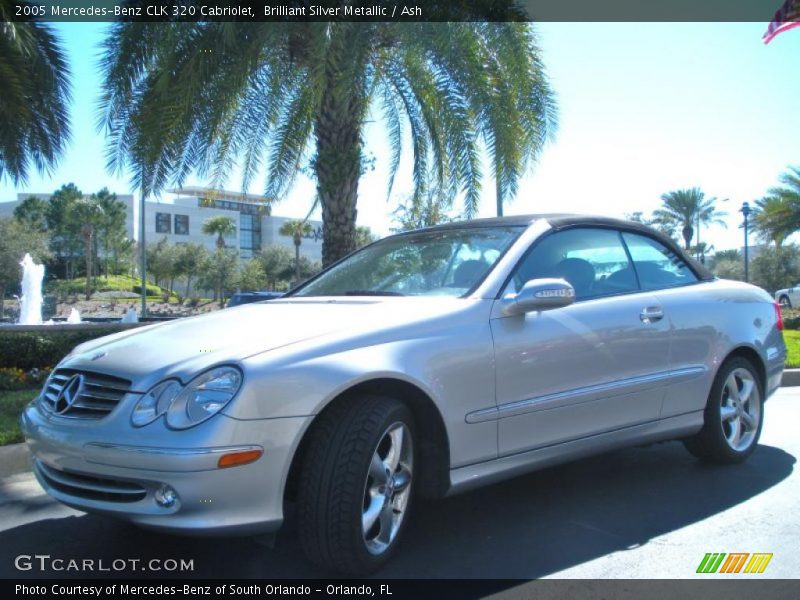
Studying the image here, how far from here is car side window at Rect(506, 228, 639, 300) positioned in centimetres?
→ 421

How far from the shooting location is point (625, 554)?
361 centimetres

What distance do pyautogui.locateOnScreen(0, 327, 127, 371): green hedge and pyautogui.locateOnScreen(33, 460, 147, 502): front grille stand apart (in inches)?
295

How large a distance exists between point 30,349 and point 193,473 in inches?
337

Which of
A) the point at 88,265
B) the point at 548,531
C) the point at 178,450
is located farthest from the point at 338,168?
the point at 88,265

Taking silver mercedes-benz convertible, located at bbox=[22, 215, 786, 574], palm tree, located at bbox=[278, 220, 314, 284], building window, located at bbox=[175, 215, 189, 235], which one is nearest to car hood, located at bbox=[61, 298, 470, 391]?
silver mercedes-benz convertible, located at bbox=[22, 215, 786, 574]

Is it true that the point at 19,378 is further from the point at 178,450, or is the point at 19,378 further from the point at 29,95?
the point at 178,450

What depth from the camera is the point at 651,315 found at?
4555 millimetres

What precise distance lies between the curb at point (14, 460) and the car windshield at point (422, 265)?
2.45 m

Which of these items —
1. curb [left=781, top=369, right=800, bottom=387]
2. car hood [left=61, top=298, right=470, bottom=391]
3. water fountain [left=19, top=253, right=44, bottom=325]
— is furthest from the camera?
water fountain [left=19, top=253, right=44, bottom=325]

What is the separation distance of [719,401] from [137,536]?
365 cm

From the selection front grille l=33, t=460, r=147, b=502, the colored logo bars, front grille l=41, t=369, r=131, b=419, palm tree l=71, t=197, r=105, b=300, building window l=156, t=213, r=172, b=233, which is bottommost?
the colored logo bars

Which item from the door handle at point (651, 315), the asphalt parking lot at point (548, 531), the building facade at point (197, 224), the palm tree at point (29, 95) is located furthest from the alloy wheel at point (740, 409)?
the building facade at point (197, 224)

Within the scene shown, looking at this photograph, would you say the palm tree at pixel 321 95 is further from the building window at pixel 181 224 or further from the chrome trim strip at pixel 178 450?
the building window at pixel 181 224

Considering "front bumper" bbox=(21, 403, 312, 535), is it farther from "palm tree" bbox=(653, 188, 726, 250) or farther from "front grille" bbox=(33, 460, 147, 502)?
"palm tree" bbox=(653, 188, 726, 250)
